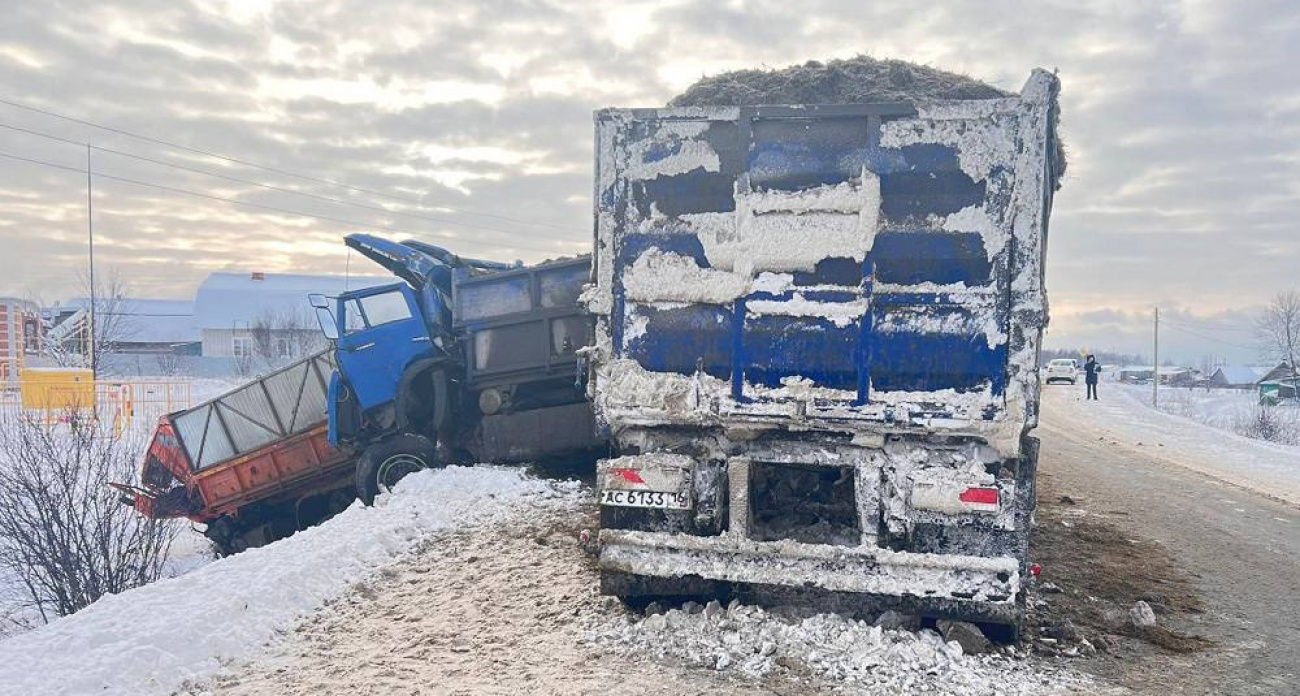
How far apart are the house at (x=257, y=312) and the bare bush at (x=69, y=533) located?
38003 millimetres

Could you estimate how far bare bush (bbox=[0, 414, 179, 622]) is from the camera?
1268 centimetres

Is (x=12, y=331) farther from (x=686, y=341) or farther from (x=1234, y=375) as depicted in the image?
(x=1234, y=375)

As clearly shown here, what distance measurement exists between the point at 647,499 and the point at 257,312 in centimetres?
6271

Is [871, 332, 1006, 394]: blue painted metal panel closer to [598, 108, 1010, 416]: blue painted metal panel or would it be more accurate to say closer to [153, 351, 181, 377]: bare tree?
[598, 108, 1010, 416]: blue painted metal panel

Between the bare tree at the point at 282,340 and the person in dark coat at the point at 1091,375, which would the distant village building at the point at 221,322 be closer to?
the bare tree at the point at 282,340

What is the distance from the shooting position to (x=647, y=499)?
4.68 meters

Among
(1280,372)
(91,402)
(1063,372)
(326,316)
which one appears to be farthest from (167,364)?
(1280,372)

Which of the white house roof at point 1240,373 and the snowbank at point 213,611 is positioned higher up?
the snowbank at point 213,611

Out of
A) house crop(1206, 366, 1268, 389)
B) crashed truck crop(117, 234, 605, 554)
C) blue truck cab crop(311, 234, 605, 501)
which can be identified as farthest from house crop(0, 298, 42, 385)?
house crop(1206, 366, 1268, 389)

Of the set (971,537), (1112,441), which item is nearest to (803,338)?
(971,537)

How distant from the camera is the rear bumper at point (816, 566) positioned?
13.9 ft

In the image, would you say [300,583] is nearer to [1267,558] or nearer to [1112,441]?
[1267,558]

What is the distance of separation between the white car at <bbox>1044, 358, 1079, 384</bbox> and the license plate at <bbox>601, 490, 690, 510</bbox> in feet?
143

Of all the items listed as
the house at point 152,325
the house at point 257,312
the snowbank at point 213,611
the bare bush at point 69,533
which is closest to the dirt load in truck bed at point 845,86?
the snowbank at point 213,611
